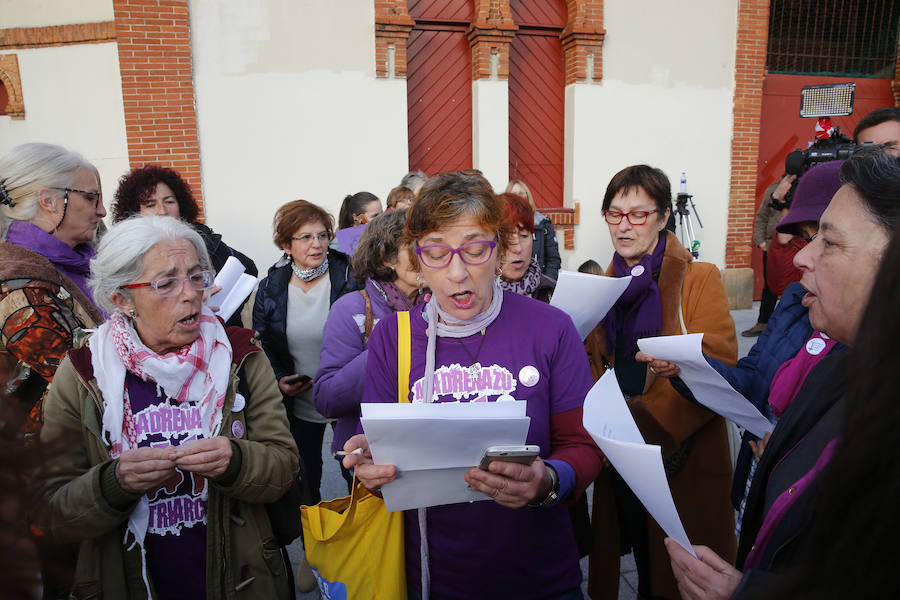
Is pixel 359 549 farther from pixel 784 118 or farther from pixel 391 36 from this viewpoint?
pixel 784 118

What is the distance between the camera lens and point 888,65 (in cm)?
944

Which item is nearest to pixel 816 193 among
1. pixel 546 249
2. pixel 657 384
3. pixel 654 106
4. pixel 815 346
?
pixel 815 346

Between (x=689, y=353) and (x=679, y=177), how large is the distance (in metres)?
7.37

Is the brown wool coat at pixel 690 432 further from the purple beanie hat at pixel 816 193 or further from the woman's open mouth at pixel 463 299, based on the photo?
the woman's open mouth at pixel 463 299

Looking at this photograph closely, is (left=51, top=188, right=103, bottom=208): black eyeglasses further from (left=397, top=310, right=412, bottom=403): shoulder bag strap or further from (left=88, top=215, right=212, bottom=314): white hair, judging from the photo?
(left=397, top=310, right=412, bottom=403): shoulder bag strap

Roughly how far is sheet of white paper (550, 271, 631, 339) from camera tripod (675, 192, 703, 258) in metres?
6.46

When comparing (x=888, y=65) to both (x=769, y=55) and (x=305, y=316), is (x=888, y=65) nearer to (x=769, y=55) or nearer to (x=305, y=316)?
(x=769, y=55)

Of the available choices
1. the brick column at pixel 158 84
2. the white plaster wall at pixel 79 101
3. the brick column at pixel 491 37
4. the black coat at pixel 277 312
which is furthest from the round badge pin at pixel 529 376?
the white plaster wall at pixel 79 101

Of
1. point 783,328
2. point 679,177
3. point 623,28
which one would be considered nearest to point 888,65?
point 679,177

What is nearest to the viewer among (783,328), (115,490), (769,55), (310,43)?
A: (115,490)

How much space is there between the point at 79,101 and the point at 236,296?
6.07 meters

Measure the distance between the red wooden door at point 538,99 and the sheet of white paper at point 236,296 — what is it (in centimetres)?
591

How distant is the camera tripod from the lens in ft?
26.7

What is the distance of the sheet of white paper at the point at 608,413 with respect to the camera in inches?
49.6
